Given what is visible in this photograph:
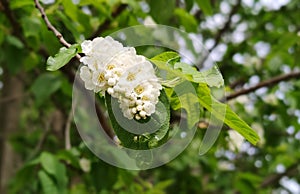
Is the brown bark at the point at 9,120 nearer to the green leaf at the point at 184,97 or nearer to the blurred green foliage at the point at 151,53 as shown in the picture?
the blurred green foliage at the point at 151,53

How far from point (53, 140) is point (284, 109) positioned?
1.40m

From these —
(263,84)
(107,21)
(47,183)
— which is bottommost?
(47,183)

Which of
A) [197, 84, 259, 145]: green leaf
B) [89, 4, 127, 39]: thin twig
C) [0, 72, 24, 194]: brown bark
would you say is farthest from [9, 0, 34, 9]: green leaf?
[0, 72, 24, 194]: brown bark

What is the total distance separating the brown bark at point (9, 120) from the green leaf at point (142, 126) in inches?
115

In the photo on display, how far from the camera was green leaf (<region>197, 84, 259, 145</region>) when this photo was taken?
0.89m

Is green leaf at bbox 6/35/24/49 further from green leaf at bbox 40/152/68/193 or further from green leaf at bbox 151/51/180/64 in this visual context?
green leaf at bbox 151/51/180/64

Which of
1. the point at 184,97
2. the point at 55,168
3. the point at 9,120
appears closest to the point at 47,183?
the point at 55,168

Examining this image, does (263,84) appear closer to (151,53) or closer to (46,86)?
(151,53)

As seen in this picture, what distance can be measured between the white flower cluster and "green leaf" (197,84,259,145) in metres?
0.09

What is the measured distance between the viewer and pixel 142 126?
0.87 metres

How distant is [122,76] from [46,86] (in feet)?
4.81

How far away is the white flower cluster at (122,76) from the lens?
830mm

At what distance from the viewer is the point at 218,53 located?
340 cm

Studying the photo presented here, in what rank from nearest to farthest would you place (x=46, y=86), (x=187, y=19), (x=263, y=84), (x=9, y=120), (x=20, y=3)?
1. (x=20, y=3)
2. (x=263, y=84)
3. (x=187, y=19)
4. (x=46, y=86)
5. (x=9, y=120)
